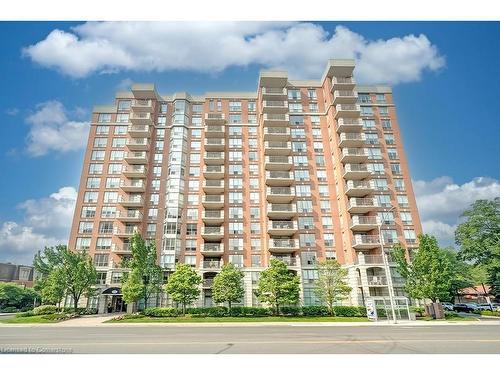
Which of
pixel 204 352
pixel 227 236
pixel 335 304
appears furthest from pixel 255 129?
pixel 204 352

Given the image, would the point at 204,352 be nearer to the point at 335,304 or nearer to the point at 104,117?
the point at 335,304

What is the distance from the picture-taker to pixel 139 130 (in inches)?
1980

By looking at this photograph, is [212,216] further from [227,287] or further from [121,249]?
[121,249]

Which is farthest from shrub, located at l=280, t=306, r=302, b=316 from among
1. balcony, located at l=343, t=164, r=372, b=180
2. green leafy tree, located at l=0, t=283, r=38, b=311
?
green leafy tree, located at l=0, t=283, r=38, b=311

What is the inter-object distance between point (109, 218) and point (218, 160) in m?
19.8

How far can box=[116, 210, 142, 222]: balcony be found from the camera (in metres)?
44.8

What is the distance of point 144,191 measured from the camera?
47625 millimetres

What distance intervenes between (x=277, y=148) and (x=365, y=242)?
763 inches

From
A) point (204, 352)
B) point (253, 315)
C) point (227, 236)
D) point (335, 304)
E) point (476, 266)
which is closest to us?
point (204, 352)

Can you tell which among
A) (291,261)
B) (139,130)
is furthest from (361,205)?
(139,130)

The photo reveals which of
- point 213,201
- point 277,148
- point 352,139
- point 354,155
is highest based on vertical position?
point 352,139

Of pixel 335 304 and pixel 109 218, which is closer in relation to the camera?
pixel 335 304

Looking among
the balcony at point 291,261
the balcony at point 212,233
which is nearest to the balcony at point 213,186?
the balcony at point 212,233

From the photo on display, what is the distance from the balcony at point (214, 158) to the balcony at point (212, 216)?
858cm
